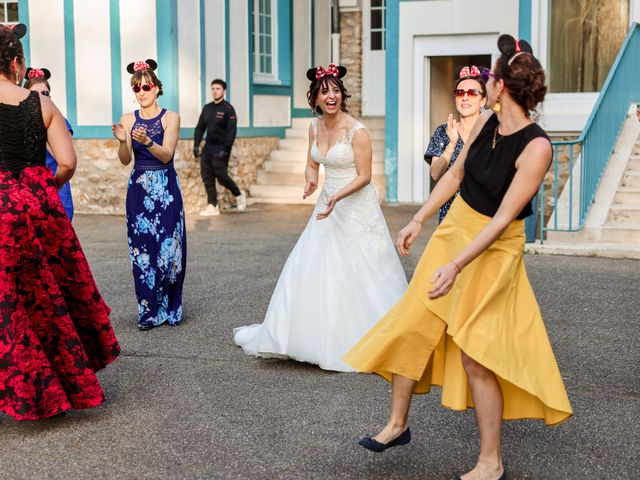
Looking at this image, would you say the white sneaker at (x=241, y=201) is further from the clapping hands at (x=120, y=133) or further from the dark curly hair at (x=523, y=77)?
the dark curly hair at (x=523, y=77)

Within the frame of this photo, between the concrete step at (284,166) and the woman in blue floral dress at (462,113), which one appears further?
the concrete step at (284,166)

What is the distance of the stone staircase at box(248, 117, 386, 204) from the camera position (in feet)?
52.8

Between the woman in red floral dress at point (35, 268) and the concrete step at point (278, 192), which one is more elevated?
the woman in red floral dress at point (35, 268)

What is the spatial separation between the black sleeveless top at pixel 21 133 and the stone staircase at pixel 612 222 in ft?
21.9

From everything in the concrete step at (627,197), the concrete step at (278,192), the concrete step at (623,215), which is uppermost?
the concrete step at (627,197)

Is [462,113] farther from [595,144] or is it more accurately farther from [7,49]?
[595,144]

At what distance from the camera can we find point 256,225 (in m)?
13.4

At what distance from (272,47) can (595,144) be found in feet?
23.8

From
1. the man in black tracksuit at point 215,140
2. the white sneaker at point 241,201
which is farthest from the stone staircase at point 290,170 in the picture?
the man in black tracksuit at point 215,140

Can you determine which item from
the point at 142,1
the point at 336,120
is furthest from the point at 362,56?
the point at 336,120

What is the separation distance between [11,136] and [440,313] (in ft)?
7.37

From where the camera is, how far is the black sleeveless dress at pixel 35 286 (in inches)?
190

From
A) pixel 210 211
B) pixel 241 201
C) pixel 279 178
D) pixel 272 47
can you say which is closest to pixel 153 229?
pixel 210 211

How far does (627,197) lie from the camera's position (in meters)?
11.4
